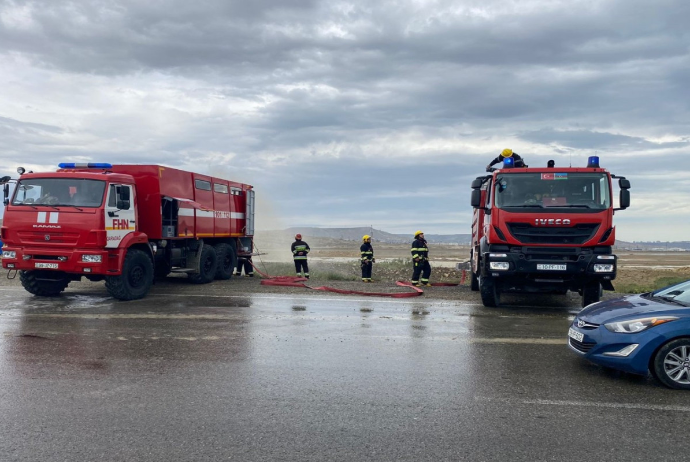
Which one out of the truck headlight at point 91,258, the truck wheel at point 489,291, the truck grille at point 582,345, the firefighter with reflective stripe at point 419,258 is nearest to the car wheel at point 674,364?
the truck grille at point 582,345

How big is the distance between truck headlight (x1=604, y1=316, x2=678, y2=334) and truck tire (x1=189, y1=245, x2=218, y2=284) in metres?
12.4

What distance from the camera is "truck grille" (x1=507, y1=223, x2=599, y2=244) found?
11.3 meters

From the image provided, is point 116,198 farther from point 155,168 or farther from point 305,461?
point 305,461

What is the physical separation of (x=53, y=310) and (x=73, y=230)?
5.41 feet

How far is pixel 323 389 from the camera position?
18.7 ft

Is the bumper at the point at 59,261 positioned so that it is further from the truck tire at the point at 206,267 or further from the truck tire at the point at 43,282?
the truck tire at the point at 206,267

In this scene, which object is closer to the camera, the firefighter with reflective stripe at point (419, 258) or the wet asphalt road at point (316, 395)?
the wet asphalt road at point (316, 395)

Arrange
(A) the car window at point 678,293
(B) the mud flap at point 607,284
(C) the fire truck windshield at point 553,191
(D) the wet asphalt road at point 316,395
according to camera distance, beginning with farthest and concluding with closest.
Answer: (B) the mud flap at point 607,284 → (C) the fire truck windshield at point 553,191 → (A) the car window at point 678,293 → (D) the wet asphalt road at point 316,395

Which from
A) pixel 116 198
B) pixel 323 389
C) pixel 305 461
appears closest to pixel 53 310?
pixel 116 198

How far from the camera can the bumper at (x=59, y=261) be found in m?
11.8

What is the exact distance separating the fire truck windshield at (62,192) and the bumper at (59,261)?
957 millimetres

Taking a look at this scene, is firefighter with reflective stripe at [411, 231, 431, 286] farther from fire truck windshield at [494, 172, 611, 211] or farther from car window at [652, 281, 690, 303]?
car window at [652, 281, 690, 303]

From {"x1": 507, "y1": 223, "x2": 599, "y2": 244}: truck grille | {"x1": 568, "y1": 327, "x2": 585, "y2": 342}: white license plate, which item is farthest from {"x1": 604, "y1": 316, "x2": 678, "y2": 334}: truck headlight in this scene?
{"x1": 507, "y1": 223, "x2": 599, "y2": 244}: truck grille

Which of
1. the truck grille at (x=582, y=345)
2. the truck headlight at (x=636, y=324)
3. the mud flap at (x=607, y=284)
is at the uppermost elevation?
the mud flap at (x=607, y=284)
